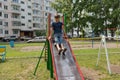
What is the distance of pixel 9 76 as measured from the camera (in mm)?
10570

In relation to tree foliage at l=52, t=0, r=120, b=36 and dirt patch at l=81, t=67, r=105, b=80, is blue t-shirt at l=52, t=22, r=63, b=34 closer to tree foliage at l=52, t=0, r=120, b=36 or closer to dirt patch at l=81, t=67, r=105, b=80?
dirt patch at l=81, t=67, r=105, b=80

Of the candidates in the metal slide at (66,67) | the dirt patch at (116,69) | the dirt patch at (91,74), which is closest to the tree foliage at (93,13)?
the dirt patch at (116,69)

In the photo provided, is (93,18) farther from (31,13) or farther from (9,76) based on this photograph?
(9,76)

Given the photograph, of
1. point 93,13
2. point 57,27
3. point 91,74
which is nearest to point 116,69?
point 91,74

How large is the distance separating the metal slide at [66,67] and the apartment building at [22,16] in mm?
54052

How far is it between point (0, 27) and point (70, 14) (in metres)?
22.1

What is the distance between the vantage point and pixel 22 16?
71.6m

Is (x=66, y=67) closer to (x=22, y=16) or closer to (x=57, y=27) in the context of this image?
(x=57, y=27)

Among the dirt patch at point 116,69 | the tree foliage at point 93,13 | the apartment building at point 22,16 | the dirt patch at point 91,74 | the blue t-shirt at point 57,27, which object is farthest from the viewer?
the apartment building at point 22,16

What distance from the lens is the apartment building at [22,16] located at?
208 ft

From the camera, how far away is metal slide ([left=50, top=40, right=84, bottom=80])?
8.34 meters

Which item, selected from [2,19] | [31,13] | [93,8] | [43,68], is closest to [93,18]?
[93,8]

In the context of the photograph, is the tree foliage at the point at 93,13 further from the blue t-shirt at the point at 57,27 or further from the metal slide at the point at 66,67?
the metal slide at the point at 66,67

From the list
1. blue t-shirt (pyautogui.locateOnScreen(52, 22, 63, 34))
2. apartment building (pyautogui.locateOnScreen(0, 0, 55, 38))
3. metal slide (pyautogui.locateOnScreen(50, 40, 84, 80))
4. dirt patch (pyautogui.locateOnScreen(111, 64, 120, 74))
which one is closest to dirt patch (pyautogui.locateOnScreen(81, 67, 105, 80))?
dirt patch (pyautogui.locateOnScreen(111, 64, 120, 74))
